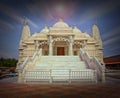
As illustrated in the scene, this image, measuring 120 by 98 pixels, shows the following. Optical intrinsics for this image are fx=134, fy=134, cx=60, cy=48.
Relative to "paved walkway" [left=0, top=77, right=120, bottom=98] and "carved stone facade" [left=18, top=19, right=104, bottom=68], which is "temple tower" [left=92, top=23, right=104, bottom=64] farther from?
"paved walkway" [left=0, top=77, right=120, bottom=98]


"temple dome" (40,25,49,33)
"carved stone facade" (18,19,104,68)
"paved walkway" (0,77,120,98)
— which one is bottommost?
"paved walkway" (0,77,120,98)

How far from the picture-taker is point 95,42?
26234 mm

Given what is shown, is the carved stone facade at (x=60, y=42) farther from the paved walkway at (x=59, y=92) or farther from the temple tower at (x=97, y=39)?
the paved walkway at (x=59, y=92)

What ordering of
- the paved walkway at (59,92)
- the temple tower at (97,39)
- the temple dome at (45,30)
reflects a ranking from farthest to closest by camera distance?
the temple dome at (45,30), the temple tower at (97,39), the paved walkway at (59,92)

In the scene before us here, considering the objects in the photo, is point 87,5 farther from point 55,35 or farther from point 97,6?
point 55,35

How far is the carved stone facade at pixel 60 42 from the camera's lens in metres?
21.7

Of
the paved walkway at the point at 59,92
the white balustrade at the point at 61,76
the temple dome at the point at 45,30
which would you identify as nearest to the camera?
the paved walkway at the point at 59,92

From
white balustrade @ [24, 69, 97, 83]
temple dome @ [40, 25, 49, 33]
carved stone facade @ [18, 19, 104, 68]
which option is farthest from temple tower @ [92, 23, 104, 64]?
white balustrade @ [24, 69, 97, 83]

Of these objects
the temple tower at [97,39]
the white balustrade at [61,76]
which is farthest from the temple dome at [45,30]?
the white balustrade at [61,76]

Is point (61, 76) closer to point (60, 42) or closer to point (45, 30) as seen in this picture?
point (60, 42)

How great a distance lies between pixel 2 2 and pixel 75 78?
45.3ft

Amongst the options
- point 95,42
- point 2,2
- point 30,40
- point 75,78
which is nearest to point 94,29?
point 95,42

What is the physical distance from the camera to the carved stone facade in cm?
2166

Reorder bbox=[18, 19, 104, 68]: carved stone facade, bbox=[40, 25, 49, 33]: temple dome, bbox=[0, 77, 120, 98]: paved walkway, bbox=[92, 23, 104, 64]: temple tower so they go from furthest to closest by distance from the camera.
Result: bbox=[40, 25, 49, 33]: temple dome < bbox=[92, 23, 104, 64]: temple tower < bbox=[18, 19, 104, 68]: carved stone facade < bbox=[0, 77, 120, 98]: paved walkway
